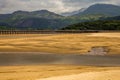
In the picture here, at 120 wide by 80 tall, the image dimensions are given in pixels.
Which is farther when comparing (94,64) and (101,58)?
(101,58)

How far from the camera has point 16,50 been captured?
1734 inches

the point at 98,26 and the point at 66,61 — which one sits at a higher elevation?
the point at 98,26

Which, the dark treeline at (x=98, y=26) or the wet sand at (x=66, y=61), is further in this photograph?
the dark treeline at (x=98, y=26)

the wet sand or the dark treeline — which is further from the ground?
the dark treeline

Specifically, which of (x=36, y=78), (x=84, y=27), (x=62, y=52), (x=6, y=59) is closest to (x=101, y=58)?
(x=62, y=52)

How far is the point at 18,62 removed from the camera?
32.7 meters

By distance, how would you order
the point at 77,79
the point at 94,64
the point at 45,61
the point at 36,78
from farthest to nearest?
the point at 45,61 → the point at 94,64 → the point at 36,78 → the point at 77,79

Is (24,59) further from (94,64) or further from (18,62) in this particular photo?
(94,64)

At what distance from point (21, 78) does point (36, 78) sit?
106cm

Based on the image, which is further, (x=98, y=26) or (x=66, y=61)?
(x=98, y=26)

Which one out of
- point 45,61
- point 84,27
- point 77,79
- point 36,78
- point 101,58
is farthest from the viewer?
point 84,27

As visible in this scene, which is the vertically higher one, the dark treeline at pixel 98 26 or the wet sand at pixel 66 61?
the dark treeline at pixel 98 26

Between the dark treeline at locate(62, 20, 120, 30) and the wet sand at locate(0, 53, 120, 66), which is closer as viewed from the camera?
the wet sand at locate(0, 53, 120, 66)

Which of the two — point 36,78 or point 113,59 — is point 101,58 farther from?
point 36,78
